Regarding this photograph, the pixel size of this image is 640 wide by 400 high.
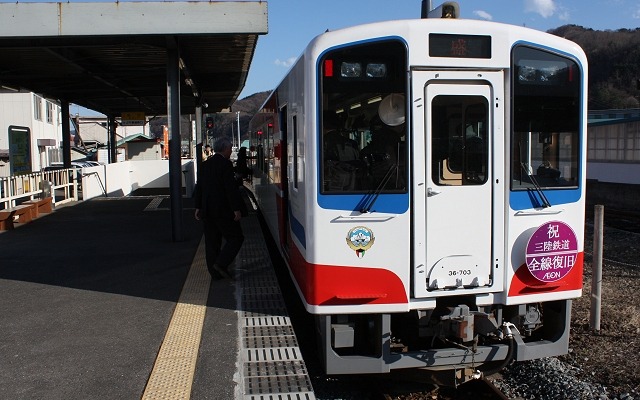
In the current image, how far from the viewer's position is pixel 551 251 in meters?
5.00

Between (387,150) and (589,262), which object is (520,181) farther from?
(589,262)

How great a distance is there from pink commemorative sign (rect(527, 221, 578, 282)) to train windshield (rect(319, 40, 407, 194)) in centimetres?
116

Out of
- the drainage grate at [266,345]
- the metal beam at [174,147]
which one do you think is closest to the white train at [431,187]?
the drainage grate at [266,345]

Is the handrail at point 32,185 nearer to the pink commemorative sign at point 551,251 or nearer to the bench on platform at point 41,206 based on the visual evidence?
the bench on platform at point 41,206

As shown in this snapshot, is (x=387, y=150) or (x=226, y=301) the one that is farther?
(x=226, y=301)

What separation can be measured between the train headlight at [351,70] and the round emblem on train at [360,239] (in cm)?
115

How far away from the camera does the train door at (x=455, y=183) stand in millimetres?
4797

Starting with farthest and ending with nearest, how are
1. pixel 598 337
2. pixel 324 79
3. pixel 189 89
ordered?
pixel 189 89
pixel 598 337
pixel 324 79

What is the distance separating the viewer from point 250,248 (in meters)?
9.62

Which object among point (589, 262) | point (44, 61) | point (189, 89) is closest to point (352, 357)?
point (589, 262)

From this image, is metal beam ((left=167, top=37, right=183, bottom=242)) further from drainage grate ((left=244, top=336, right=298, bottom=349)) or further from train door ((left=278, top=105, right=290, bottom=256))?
drainage grate ((left=244, top=336, right=298, bottom=349))


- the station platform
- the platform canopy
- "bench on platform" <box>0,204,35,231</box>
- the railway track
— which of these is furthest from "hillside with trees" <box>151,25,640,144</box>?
the railway track

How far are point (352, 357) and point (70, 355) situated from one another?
2.27m

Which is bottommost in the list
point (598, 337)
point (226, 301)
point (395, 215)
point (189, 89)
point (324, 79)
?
point (598, 337)
